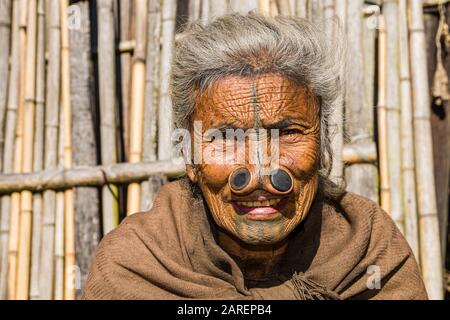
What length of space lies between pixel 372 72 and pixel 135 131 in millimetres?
1205

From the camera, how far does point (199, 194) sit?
9.37ft

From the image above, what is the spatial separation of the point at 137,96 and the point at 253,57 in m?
1.81

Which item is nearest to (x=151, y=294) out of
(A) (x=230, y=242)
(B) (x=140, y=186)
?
(A) (x=230, y=242)

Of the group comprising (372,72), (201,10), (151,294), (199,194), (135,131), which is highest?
(201,10)

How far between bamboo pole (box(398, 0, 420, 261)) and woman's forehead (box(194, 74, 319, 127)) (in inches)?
63.2

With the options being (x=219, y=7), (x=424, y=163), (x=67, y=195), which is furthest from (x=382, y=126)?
(x=67, y=195)

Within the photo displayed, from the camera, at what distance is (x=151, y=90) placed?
429cm

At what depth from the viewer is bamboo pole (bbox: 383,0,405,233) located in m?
4.05

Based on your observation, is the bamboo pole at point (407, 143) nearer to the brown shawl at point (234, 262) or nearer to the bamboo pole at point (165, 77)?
the bamboo pole at point (165, 77)

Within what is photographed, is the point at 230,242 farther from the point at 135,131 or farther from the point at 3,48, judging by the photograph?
the point at 3,48

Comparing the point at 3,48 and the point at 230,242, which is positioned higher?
the point at 3,48

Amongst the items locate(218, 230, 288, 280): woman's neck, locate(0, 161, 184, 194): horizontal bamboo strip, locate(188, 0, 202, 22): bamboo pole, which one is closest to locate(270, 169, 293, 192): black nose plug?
locate(218, 230, 288, 280): woman's neck

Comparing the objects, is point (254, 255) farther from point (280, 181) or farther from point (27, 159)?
point (27, 159)

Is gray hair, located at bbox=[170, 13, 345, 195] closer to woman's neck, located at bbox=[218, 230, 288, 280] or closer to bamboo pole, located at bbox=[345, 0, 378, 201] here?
woman's neck, located at bbox=[218, 230, 288, 280]
